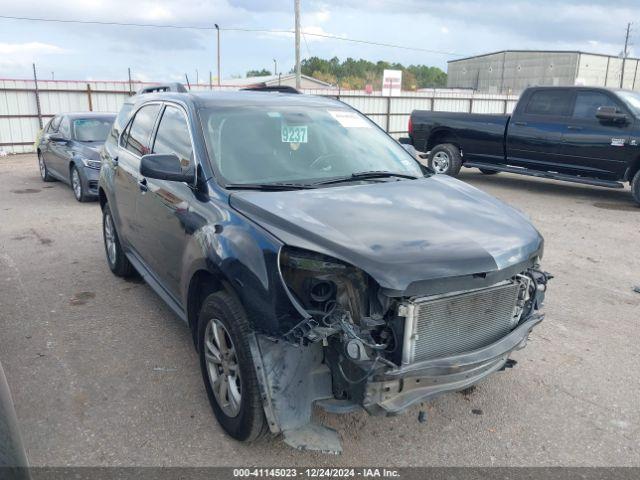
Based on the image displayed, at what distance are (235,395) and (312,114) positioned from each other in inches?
84.9

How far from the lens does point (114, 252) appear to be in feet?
17.5

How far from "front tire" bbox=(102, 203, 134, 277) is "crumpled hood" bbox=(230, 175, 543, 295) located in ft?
8.77

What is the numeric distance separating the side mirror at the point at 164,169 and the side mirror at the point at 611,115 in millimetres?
8400

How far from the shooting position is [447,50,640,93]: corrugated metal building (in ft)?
155

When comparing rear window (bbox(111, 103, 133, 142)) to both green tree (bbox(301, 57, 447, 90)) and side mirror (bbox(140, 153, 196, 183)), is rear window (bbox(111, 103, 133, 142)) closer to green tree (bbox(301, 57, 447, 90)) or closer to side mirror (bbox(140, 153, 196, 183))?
side mirror (bbox(140, 153, 196, 183))

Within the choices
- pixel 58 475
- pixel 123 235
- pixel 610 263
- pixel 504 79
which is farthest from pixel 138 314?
pixel 504 79

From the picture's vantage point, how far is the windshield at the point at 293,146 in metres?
3.36

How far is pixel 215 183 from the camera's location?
3148mm

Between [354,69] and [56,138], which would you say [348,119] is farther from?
[354,69]

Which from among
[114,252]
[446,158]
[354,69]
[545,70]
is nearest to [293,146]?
[114,252]

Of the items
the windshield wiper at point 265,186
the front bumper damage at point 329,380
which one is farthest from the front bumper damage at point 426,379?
the windshield wiper at point 265,186

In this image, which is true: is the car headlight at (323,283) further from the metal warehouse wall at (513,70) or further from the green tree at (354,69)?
the green tree at (354,69)

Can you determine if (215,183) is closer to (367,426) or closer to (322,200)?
(322,200)

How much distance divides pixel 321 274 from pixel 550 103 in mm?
9347
